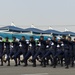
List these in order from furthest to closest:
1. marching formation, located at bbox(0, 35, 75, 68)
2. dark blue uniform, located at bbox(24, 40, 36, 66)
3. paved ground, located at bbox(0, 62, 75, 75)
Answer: dark blue uniform, located at bbox(24, 40, 36, 66)
marching formation, located at bbox(0, 35, 75, 68)
paved ground, located at bbox(0, 62, 75, 75)

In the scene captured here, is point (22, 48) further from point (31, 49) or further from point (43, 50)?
point (43, 50)

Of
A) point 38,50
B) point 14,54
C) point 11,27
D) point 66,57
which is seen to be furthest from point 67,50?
point 11,27

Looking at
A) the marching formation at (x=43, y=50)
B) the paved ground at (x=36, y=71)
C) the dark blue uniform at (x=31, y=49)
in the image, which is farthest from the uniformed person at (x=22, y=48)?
the paved ground at (x=36, y=71)

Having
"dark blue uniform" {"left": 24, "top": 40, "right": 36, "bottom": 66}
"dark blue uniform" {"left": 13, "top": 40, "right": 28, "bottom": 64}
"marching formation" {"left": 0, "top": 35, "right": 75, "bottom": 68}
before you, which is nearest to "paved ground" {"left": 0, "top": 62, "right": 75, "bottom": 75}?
"marching formation" {"left": 0, "top": 35, "right": 75, "bottom": 68}

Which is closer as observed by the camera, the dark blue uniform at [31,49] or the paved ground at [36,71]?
the paved ground at [36,71]

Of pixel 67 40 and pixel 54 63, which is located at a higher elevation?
pixel 67 40

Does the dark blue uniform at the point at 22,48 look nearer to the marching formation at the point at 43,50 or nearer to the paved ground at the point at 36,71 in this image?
the marching formation at the point at 43,50

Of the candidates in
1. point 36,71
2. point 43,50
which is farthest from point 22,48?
point 36,71

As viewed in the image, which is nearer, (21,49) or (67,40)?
(67,40)

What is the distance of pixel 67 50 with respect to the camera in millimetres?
18828

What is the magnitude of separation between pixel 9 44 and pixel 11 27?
11460 mm

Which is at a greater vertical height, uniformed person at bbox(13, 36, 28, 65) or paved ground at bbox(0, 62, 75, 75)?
uniformed person at bbox(13, 36, 28, 65)

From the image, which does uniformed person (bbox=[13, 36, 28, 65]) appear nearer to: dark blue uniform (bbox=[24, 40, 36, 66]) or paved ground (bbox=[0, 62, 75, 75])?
dark blue uniform (bbox=[24, 40, 36, 66])

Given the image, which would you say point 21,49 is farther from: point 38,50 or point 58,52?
point 58,52
